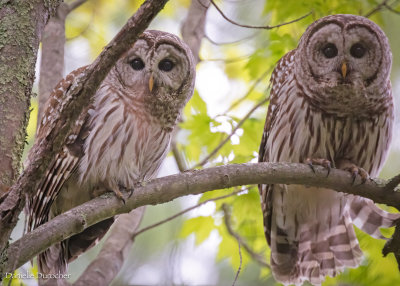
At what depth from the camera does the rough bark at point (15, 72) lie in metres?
2.93

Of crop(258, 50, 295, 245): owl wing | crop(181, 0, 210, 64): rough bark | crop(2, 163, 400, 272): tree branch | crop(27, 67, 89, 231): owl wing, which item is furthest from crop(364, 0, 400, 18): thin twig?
crop(27, 67, 89, 231): owl wing

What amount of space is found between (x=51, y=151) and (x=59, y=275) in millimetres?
1662

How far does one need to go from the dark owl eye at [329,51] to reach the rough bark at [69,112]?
2167mm

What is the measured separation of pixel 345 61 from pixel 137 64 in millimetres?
1446

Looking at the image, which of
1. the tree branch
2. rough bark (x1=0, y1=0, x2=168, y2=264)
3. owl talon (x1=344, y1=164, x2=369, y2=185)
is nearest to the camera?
rough bark (x1=0, y1=0, x2=168, y2=264)

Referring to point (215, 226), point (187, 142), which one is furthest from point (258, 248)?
point (187, 142)

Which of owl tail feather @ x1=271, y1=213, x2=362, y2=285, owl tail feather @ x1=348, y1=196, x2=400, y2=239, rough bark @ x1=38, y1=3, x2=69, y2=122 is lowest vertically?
owl tail feather @ x1=271, y1=213, x2=362, y2=285

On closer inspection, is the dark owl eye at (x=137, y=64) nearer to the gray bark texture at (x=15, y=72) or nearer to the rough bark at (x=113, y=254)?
the gray bark texture at (x=15, y=72)

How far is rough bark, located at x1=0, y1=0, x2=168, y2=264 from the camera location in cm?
239

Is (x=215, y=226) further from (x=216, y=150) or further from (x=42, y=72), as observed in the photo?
(x=42, y=72)

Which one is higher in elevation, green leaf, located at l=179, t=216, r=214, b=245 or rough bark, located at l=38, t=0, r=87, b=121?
rough bark, located at l=38, t=0, r=87, b=121

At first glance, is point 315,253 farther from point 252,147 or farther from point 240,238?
point 252,147

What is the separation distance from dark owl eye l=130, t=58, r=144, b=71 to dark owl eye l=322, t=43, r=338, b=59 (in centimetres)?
132

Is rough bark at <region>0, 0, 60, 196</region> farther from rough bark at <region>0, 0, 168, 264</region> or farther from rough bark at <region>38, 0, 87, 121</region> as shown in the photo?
rough bark at <region>38, 0, 87, 121</region>
